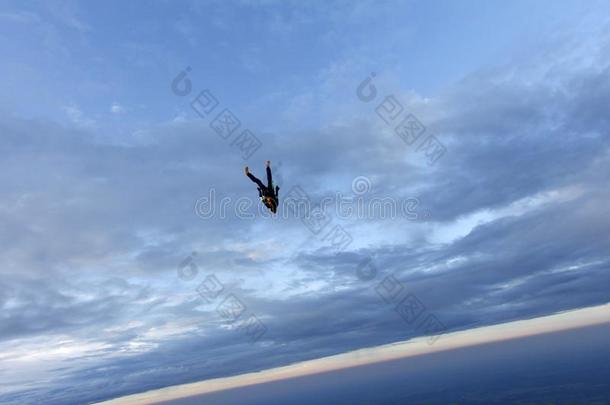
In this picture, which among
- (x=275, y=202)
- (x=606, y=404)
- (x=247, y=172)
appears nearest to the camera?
(x=247, y=172)

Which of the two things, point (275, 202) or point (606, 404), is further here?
point (606, 404)

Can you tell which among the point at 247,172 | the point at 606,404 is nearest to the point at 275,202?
the point at 247,172

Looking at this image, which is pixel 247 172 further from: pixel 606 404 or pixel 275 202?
pixel 606 404

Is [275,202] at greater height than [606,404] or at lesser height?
greater

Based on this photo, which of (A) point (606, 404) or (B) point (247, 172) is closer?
(B) point (247, 172)

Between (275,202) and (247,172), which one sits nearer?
(247,172)

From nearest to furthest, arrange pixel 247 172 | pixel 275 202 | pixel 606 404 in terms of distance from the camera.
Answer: pixel 247 172, pixel 275 202, pixel 606 404
